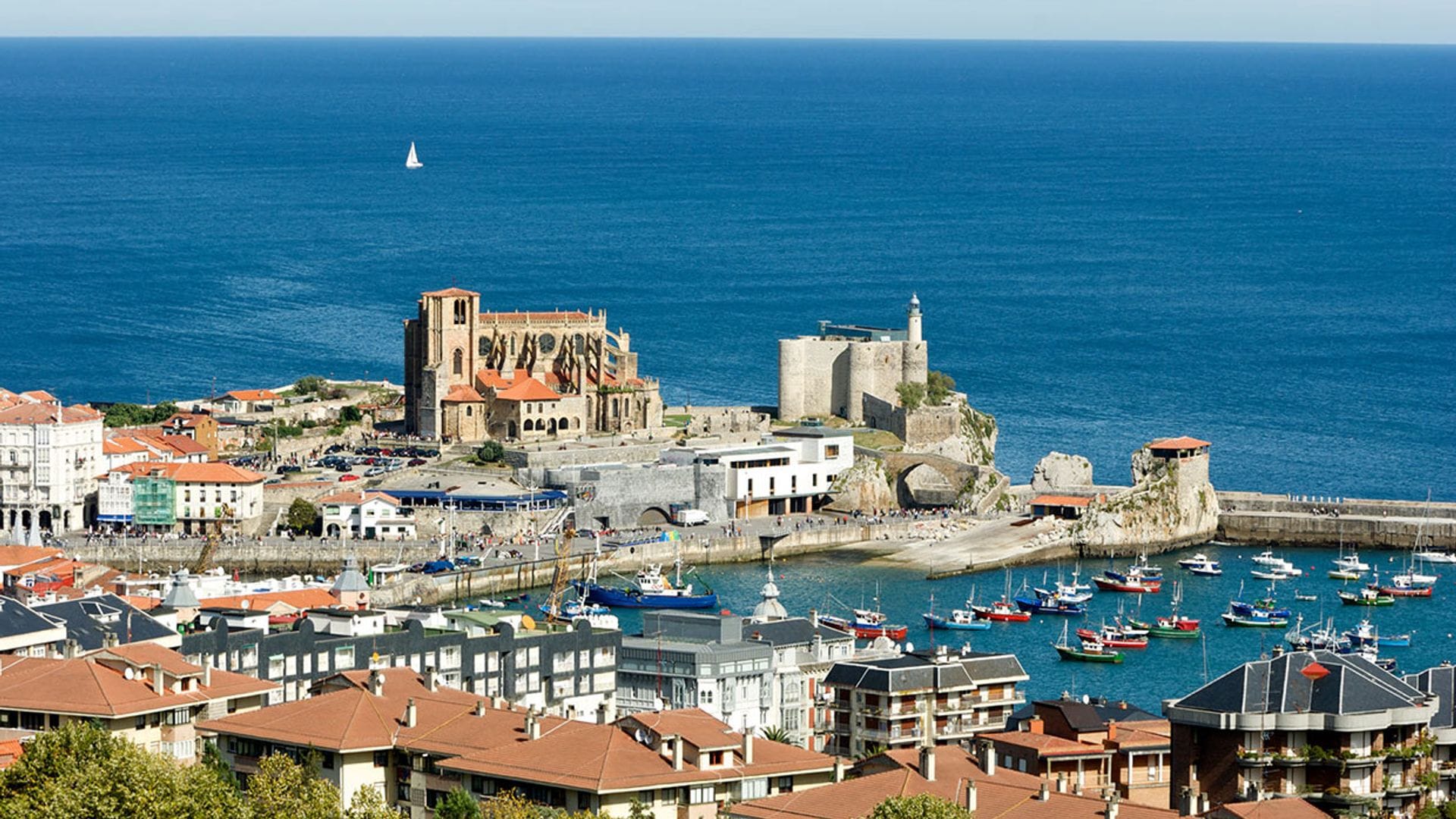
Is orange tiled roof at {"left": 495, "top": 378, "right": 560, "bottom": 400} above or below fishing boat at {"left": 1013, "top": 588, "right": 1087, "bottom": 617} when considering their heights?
above

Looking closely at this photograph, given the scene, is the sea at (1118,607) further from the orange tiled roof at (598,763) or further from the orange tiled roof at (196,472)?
the orange tiled roof at (598,763)

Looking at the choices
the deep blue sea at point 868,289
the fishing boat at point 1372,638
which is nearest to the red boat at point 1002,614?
the fishing boat at point 1372,638

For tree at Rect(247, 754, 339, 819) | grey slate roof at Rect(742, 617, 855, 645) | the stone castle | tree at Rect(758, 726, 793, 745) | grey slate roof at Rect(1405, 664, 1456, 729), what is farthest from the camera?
the stone castle

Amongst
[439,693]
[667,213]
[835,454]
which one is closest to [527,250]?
[667,213]

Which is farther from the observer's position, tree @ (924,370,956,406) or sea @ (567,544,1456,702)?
tree @ (924,370,956,406)

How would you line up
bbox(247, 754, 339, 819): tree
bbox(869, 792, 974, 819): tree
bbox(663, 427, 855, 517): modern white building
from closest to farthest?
bbox(869, 792, 974, 819): tree < bbox(247, 754, 339, 819): tree < bbox(663, 427, 855, 517): modern white building

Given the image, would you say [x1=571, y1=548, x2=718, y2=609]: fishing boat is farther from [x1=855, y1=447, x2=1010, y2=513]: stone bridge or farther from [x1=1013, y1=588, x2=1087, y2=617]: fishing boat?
[x1=855, y1=447, x2=1010, y2=513]: stone bridge

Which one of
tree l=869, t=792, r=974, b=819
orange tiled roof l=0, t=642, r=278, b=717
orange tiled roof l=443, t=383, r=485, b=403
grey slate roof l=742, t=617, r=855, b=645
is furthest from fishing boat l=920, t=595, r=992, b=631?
tree l=869, t=792, r=974, b=819

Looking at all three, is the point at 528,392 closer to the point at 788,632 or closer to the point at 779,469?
the point at 779,469
